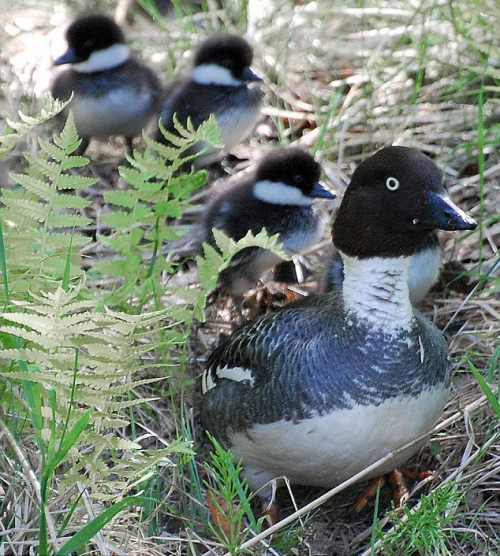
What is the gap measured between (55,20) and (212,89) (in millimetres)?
1875

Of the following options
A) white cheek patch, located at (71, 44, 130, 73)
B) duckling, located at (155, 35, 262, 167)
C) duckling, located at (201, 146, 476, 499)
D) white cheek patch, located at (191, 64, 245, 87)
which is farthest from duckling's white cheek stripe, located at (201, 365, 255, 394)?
white cheek patch, located at (71, 44, 130, 73)

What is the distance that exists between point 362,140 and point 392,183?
1884 millimetres

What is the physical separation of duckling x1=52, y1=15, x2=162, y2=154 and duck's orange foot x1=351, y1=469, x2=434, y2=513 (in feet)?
7.62

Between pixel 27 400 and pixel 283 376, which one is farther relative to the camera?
pixel 283 376

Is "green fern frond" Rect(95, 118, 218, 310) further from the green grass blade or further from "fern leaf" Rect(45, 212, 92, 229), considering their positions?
the green grass blade

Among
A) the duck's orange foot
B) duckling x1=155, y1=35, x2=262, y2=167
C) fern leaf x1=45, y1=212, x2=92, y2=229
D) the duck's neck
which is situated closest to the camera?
fern leaf x1=45, y1=212, x2=92, y2=229

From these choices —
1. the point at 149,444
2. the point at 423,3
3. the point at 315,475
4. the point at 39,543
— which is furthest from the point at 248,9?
the point at 39,543

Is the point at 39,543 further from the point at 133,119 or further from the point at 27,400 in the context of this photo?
the point at 133,119

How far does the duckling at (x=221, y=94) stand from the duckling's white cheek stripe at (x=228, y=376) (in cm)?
149

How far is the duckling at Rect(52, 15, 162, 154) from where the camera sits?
486 cm

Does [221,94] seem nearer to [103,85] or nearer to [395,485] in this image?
[103,85]

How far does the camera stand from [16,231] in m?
2.89

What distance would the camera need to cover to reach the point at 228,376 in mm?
3297

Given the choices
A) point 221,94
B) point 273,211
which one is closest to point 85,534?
point 273,211
